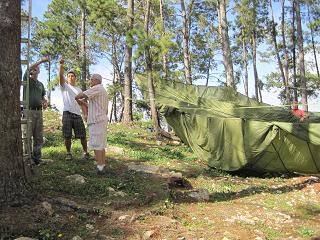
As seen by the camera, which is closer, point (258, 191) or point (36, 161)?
point (36, 161)

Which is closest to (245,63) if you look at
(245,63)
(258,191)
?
(245,63)

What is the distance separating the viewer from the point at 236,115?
905cm

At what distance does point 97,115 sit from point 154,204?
1.53 metres

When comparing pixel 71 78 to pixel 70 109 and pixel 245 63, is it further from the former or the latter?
pixel 245 63

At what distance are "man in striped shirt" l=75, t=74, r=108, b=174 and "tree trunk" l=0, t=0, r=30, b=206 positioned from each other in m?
1.51

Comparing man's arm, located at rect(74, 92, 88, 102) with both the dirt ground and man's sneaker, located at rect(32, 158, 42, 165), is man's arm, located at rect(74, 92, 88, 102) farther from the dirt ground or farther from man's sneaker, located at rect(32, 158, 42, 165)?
the dirt ground

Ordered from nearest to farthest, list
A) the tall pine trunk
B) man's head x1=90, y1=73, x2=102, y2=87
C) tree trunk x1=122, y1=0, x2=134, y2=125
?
man's head x1=90, y1=73, x2=102, y2=87, tree trunk x1=122, y1=0, x2=134, y2=125, the tall pine trunk

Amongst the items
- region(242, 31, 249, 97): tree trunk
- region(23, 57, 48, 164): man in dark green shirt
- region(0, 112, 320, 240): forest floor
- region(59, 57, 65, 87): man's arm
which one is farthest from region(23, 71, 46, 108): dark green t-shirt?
region(242, 31, 249, 97): tree trunk

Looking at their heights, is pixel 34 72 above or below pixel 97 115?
above

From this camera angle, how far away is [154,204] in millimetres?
4441

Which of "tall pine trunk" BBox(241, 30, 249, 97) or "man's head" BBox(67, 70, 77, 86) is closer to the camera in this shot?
"man's head" BBox(67, 70, 77, 86)

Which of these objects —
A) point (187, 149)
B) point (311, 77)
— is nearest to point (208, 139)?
point (187, 149)

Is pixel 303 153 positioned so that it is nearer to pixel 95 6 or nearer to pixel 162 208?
pixel 162 208

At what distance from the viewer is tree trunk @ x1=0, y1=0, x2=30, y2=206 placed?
3615mm
